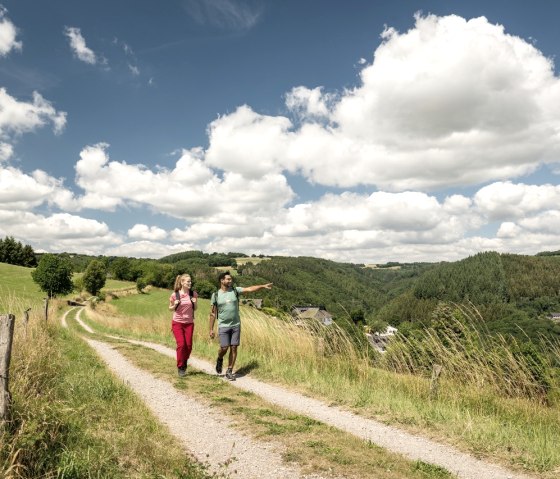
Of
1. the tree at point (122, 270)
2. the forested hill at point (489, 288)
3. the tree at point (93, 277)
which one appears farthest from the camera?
the forested hill at point (489, 288)

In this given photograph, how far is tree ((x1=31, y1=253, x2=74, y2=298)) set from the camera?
6053cm

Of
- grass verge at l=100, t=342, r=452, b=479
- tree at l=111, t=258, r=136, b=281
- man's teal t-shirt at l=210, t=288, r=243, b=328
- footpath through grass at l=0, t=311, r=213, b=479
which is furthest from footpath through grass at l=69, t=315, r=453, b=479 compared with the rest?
tree at l=111, t=258, r=136, b=281

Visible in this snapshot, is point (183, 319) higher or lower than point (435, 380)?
higher

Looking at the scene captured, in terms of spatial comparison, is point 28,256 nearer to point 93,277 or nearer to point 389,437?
point 93,277

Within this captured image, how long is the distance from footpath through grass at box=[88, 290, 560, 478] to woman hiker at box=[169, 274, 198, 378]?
1590 mm

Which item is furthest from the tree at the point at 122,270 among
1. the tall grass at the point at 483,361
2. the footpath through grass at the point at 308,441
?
the footpath through grass at the point at 308,441

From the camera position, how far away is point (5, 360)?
3.90m

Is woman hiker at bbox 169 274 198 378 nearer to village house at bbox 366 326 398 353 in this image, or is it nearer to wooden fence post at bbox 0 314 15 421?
wooden fence post at bbox 0 314 15 421

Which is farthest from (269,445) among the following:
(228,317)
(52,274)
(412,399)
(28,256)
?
(28,256)

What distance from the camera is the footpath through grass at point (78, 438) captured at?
3.52 meters

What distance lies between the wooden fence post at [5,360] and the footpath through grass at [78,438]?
160 millimetres

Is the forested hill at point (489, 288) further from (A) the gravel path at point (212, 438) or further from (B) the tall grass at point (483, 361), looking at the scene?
(A) the gravel path at point (212, 438)

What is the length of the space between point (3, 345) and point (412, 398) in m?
6.10

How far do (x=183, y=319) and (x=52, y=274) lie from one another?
61.3 meters
